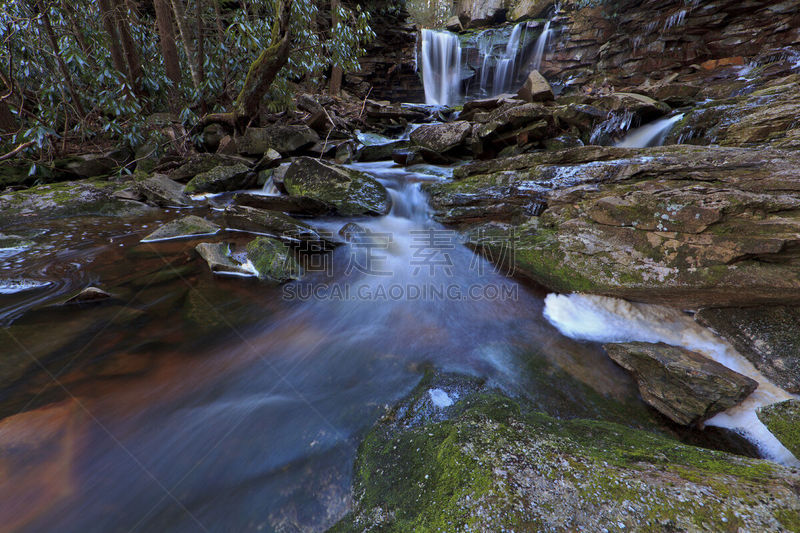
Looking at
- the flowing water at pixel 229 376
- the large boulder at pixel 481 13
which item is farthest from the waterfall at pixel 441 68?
the flowing water at pixel 229 376

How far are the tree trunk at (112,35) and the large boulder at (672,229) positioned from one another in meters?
11.4

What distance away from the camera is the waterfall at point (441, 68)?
63.3ft

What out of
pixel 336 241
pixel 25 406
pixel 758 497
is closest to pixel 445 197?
pixel 336 241

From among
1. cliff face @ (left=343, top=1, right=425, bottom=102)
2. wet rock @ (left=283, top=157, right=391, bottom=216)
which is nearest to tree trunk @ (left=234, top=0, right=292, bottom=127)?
wet rock @ (left=283, top=157, right=391, bottom=216)

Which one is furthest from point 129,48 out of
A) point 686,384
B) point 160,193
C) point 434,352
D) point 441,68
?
point 441,68

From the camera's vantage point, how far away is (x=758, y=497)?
3.71 feet

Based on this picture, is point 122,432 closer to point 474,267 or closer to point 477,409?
point 477,409

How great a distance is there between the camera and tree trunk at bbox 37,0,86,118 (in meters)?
7.02

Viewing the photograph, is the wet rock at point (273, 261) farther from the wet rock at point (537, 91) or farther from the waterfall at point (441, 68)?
the waterfall at point (441, 68)

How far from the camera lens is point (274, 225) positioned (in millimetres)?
4918

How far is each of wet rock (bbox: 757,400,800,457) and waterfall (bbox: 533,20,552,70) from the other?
20408mm

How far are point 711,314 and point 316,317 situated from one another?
3949mm

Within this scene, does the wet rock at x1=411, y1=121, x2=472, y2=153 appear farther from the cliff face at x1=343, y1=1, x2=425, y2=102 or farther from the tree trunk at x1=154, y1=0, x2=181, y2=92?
the cliff face at x1=343, y1=1, x2=425, y2=102

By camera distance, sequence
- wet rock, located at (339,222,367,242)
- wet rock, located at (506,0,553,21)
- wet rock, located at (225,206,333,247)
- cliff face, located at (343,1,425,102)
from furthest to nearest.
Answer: wet rock, located at (506,0,553,21), cliff face, located at (343,1,425,102), wet rock, located at (339,222,367,242), wet rock, located at (225,206,333,247)
